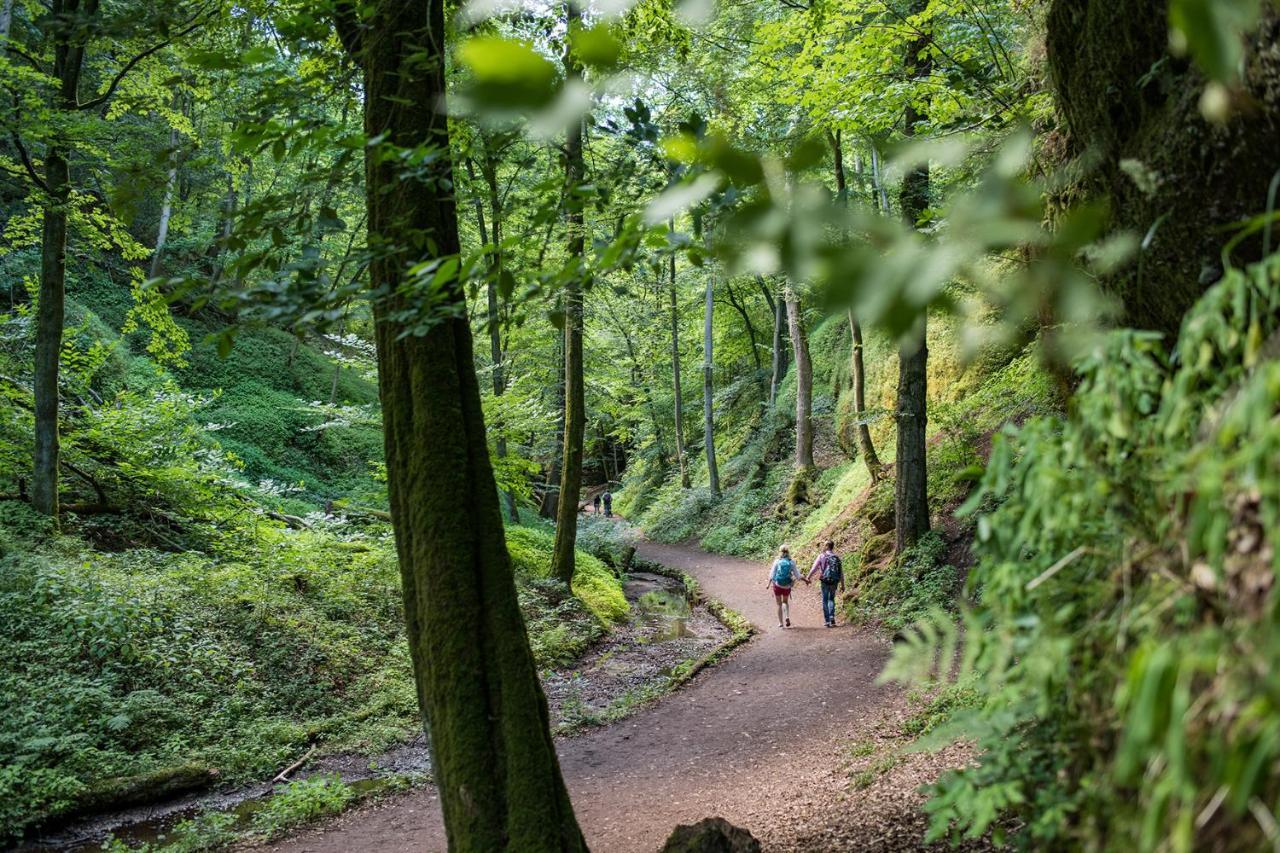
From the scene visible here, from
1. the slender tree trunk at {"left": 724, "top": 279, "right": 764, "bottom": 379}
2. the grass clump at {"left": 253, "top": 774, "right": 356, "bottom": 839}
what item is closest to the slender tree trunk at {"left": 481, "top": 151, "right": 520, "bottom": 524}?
the grass clump at {"left": 253, "top": 774, "right": 356, "bottom": 839}

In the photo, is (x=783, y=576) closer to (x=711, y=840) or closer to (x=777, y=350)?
(x=711, y=840)

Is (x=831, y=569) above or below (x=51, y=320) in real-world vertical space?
below

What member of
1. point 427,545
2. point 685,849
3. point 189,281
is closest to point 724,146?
point 189,281

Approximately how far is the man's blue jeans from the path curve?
1.24ft

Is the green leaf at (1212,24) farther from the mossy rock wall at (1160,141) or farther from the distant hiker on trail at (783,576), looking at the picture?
the distant hiker on trail at (783,576)

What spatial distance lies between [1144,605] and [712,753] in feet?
22.4

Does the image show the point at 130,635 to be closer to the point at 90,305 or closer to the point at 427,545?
the point at 427,545

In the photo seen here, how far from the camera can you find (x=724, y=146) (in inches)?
32.8

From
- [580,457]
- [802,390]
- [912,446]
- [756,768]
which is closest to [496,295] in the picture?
[756,768]

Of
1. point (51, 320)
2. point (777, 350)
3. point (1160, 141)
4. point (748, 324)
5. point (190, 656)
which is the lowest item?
point (190, 656)

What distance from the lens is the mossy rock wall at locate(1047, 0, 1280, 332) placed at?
178cm

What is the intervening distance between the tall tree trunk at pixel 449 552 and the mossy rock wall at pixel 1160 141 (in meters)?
2.29

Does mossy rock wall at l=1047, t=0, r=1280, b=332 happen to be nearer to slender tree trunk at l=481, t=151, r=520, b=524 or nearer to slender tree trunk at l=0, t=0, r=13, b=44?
slender tree trunk at l=481, t=151, r=520, b=524

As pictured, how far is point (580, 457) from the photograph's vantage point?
13.1m
